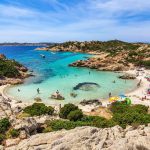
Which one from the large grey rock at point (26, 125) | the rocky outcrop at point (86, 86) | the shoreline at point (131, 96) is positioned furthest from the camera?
the rocky outcrop at point (86, 86)

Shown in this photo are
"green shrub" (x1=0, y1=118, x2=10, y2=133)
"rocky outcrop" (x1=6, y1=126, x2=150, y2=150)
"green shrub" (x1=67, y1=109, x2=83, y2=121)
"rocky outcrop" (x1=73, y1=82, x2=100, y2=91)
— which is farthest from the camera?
"rocky outcrop" (x1=73, y1=82, x2=100, y2=91)

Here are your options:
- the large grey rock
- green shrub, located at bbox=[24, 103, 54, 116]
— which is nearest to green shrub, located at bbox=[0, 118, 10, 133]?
the large grey rock

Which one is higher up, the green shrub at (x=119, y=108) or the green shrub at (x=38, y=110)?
the green shrub at (x=38, y=110)

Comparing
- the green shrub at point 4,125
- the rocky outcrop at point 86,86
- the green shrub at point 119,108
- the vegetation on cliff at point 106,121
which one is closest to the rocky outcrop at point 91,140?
the vegetation on cliff at point 106,121

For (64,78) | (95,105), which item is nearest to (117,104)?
(95,105)

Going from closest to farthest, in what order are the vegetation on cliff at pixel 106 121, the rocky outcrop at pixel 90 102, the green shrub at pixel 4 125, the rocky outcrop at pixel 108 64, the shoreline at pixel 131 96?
the green shrub at pixel 4 125 → the vegetation on cliff at pixel 106 121 → the shoreline at pixel 131 96 → the rocky outcrop at pixel 90 102 → the rocky outcrop at pixel 108 64

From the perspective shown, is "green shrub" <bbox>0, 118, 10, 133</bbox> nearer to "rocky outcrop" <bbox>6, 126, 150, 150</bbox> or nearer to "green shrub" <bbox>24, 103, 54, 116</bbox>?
"rocky outcrop" <bbox>6, 126, 150, 150</bbox>

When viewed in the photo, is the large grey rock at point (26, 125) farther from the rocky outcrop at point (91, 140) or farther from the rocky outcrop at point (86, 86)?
the rocky outcrop at point (86, 86)

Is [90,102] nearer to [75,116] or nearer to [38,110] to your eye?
[38,110]

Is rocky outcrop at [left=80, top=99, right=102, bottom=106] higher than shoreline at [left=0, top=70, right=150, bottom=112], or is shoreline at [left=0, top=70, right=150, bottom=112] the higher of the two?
rocky outcrop at [left=80, top=99, right=102, bottom=106]

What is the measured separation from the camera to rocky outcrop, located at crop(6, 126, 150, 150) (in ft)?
53.5

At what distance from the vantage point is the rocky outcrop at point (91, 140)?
53.5 feet

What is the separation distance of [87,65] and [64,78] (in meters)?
25.0

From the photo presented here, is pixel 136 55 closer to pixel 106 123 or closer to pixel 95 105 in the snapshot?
pixel 95 105
